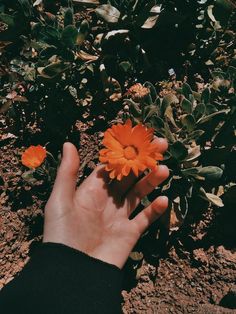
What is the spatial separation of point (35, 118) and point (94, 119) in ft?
1.52

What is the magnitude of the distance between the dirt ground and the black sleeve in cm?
45

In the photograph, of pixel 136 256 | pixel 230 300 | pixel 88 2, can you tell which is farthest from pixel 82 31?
pixel 230 300

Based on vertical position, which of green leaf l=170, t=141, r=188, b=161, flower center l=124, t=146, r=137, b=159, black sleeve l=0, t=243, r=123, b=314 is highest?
green leaf l=170, t=141, r=188, b=161

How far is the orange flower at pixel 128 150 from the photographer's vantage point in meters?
2.26

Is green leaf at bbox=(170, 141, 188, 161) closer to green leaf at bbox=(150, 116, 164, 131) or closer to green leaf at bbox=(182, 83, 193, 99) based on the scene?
green leaf at bbox=(150, 116, 164, 131)

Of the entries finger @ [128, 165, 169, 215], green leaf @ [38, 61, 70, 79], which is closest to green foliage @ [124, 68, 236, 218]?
finger @ [128, 165, 169, 215]

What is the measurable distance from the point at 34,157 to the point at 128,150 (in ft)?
2.19

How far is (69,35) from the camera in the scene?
257cm

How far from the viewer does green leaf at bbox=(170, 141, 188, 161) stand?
234cm

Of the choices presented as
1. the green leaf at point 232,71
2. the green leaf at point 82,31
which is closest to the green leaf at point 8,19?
the green leaf at point 82,31

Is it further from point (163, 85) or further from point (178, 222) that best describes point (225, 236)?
point (163, 85)

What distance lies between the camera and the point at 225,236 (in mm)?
2686

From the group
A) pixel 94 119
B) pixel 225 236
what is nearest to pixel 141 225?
pixel 225 236

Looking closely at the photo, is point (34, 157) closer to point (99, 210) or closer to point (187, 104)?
point (99, 210)
